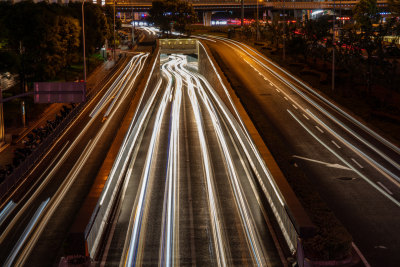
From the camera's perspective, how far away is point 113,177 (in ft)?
89.4

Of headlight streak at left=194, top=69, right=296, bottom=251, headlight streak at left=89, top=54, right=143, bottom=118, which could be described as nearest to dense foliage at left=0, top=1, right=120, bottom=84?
headlight streak at left=89, top=54, right=143, bottom=118

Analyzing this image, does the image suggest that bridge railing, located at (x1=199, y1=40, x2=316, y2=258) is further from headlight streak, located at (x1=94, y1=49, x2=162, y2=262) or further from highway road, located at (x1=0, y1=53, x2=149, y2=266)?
highway road, located at (x1=0, y1=53, x2=149, y2=266)

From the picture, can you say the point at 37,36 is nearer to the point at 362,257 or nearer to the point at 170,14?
the point at 362,257

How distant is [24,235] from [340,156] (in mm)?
20307

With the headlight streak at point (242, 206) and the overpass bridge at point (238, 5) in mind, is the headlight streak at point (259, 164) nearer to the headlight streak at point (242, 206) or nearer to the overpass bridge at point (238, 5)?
the headlight streak at point (242, 206)

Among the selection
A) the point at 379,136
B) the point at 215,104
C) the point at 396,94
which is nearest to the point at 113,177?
the point at 379,136

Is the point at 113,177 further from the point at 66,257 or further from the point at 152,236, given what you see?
the point at 66,257

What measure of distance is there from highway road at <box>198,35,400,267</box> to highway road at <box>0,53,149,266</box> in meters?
11.6

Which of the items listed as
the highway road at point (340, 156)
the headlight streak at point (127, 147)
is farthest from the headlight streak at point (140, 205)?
the highway road at point (340, 156)

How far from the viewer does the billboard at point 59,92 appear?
40.5 m

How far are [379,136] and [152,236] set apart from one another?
2313 centimetres

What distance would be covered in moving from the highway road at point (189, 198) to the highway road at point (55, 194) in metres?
2.43

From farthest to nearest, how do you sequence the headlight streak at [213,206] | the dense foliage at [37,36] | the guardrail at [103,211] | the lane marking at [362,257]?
1. the dense foliage at [37,36]
2. the headlight streak at [213,206]
3. the guardrail at [103,211]
4. the lane marking at [362,257]

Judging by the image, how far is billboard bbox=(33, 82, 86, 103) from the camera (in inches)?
1593
